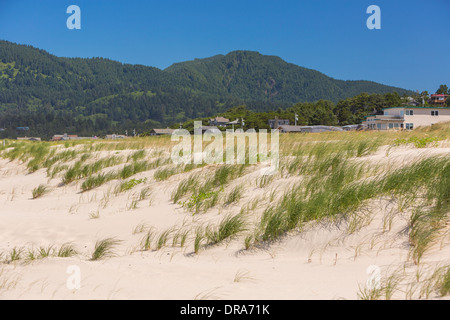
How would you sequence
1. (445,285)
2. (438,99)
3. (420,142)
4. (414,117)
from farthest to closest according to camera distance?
(438,99), (414,117), (420,142), (445,285)

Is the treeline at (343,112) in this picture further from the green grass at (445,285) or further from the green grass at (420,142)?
the green grass at (445,285)

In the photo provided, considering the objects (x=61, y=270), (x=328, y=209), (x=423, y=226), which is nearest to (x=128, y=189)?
(x=61, y=270)

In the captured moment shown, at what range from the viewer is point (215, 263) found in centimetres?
412

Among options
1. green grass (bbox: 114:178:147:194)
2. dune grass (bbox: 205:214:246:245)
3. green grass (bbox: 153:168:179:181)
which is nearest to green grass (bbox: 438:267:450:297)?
dune grass (bbox: 205:214:246:245)

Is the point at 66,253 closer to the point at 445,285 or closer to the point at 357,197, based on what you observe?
the point at 357,197

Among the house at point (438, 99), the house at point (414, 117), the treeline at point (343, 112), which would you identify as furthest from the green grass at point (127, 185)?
the house at point (438, 99)

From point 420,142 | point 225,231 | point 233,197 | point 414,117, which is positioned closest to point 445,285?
point 225,231

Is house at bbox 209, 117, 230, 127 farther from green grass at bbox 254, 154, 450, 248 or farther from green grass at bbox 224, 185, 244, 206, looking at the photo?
green grass at bbox 254, 154, 450, 248

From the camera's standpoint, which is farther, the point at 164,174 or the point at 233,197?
the point at 164,174

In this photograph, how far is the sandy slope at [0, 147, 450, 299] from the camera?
10.5ft

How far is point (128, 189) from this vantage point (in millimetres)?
8211

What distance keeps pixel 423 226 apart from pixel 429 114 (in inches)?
2199

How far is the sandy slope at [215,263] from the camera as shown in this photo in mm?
3188
